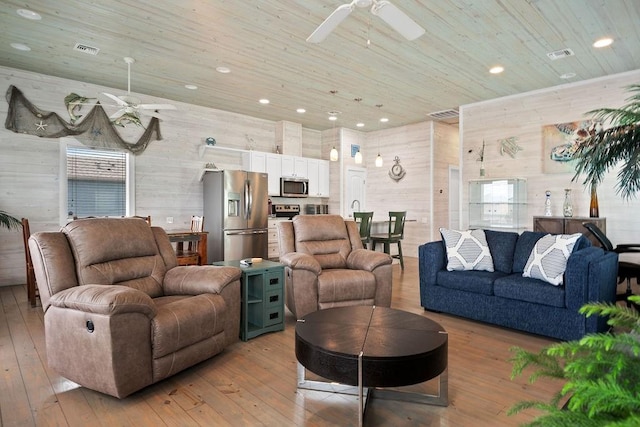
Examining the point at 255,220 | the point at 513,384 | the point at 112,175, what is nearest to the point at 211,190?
the point at 255,220

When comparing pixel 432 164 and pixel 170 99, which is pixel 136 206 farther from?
pixel 432 164

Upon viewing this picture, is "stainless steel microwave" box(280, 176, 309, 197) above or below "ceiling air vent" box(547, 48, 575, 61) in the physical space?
below

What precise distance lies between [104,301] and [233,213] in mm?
4325

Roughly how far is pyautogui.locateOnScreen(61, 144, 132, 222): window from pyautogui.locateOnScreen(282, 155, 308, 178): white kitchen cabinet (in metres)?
2.91

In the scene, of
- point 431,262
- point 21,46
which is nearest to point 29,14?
point 21,46

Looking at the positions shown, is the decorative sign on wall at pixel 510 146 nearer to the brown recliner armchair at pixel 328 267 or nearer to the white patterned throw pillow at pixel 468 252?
the white patterned throw pillow at pixel 468 252

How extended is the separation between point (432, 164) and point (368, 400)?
632 cm

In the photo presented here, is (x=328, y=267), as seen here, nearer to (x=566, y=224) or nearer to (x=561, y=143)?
(x=566, y=224)

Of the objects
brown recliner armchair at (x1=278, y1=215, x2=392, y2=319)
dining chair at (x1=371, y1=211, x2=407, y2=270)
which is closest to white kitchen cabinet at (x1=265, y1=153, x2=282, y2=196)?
dining chair at (x1=371, y1=211, x2=407, y2=270)

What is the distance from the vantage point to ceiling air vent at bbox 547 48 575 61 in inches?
172

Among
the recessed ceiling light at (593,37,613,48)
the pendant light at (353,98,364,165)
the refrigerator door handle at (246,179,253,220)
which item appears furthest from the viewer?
the refrigerator door handle at (246,179,253,220)

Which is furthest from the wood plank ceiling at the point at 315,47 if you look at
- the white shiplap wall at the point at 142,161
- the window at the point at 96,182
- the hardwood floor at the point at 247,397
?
the hardwood floor at the point at 247,397

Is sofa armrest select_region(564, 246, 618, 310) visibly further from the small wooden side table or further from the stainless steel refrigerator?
the stainless steel refrigerator

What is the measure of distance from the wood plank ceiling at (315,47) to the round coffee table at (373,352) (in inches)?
111
